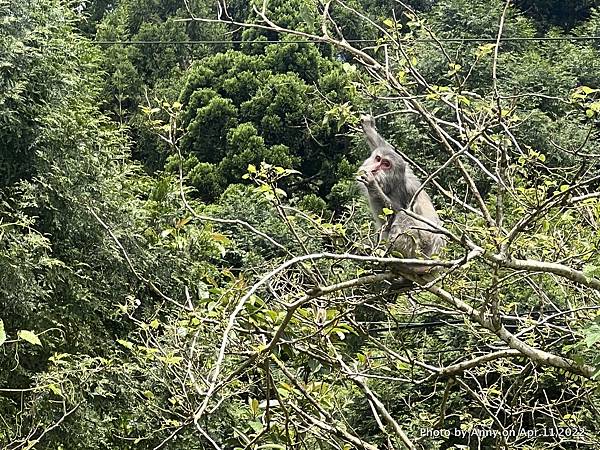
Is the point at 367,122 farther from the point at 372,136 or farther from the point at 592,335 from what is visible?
the point at 592,335

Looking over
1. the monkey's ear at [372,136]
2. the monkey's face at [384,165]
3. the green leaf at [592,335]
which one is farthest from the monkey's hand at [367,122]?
the green leaf at [592,335]

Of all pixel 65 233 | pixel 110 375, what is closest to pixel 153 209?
pixel 65 233

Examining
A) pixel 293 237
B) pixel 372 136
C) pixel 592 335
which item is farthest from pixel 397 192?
pixel 592 335

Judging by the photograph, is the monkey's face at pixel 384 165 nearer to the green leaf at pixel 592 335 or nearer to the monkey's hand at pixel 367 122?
the monkey's hand at pixel 367 122

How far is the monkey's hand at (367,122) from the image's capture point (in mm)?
3596

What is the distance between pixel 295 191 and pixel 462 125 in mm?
10254

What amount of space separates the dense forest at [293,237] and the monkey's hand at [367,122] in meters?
0.03

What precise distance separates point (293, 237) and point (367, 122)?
0.73 m

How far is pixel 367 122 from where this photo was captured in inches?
156

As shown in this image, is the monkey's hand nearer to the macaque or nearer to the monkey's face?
the macaque

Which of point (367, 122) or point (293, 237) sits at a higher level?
point (367, 122)

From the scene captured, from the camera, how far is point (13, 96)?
698 cm

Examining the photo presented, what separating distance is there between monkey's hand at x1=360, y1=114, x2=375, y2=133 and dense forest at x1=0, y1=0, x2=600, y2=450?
1.3 inches

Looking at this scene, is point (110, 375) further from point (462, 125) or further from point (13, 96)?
point (462, 125)
